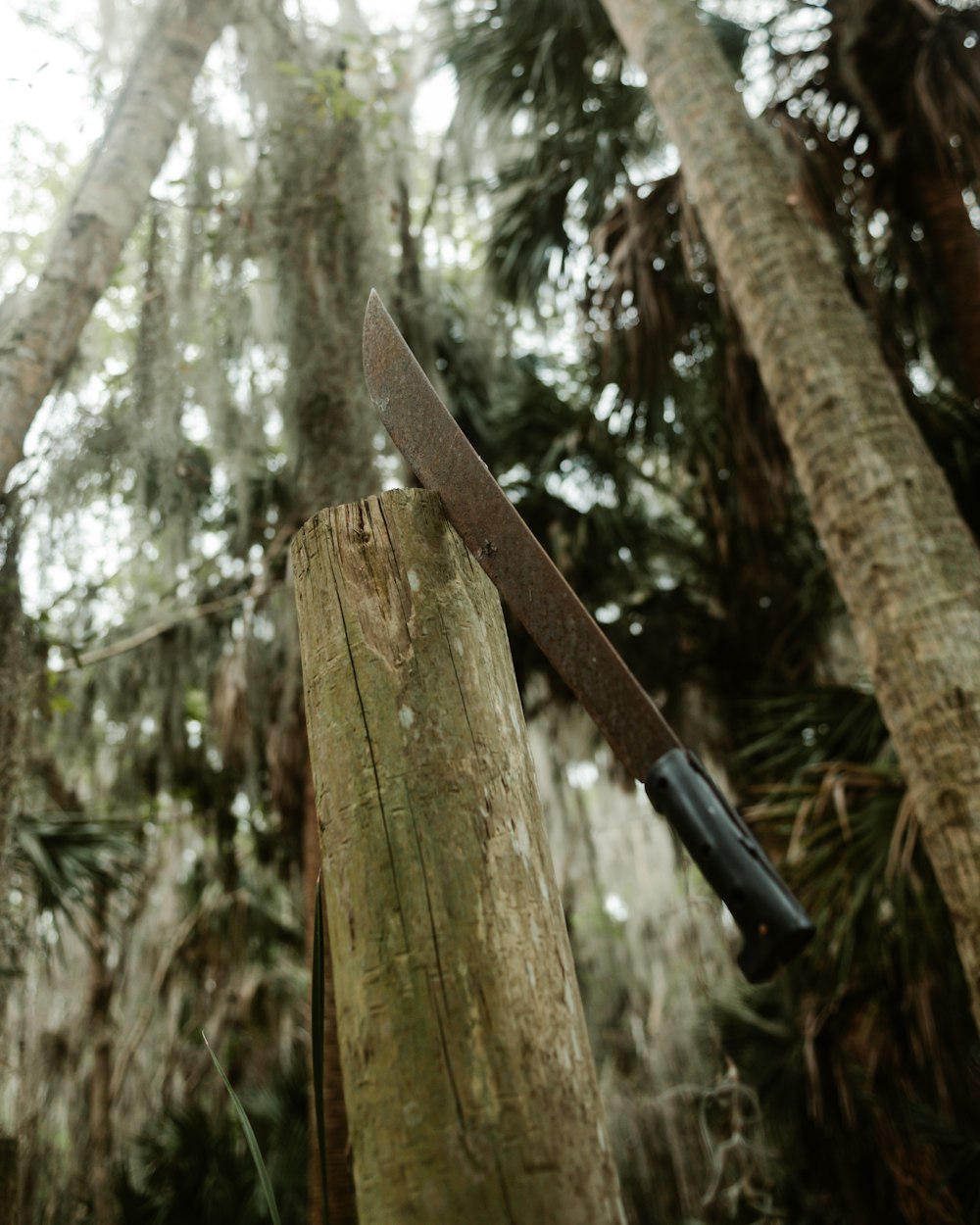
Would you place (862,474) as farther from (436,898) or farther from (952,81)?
(952,81)

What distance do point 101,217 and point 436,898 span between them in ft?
9.79

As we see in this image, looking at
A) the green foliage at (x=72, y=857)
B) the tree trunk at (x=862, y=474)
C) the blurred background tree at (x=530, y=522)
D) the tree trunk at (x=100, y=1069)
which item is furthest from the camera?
the tree trunk at (x=100, y=1069)

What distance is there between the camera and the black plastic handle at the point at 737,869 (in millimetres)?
768

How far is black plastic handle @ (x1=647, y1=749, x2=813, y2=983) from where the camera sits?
77 cm

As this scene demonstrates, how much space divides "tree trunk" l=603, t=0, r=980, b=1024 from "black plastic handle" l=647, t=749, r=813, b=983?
1468 millimetres

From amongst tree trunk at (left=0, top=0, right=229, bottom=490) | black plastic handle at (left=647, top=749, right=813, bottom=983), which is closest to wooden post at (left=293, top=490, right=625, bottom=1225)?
black plastic handle at (left=647, top=749, right=813, bottom=983)

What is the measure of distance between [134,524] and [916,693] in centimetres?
299

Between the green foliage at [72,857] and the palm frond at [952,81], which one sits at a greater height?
the palm frond at [952,81]

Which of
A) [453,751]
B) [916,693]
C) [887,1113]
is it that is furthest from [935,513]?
[887,1113]

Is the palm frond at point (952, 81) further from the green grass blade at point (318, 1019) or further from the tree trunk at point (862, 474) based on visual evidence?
the green grass blade at point (318, 1019)

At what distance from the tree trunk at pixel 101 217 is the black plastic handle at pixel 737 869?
2.36 m

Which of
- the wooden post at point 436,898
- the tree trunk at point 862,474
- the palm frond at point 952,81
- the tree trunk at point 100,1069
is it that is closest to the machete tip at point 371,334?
the wooden post at point 436,898

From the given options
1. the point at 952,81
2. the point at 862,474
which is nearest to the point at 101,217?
the point at 862,474

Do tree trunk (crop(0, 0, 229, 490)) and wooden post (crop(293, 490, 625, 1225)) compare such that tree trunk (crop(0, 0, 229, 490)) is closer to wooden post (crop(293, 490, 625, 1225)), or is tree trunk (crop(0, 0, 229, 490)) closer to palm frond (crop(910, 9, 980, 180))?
wooden post (crop(293, 490, 625, 1225))
